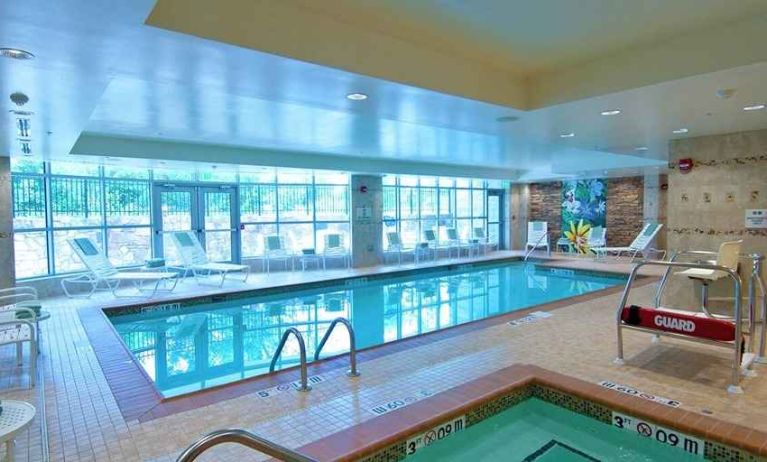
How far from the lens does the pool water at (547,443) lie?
279 cm

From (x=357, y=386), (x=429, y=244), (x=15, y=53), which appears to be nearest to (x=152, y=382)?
(x=357, y=386)

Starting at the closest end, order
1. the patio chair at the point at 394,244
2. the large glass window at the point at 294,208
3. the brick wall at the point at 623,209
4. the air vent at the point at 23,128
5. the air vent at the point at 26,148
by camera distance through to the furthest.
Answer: the air vent at the point at 23,128
the air vent at the point at 26,148
the large glass window at the point at 294,208
the patio chair at the point at 394,244
the brick wall at the point at 623,209

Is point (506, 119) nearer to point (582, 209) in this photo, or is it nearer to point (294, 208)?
point (294, 208)

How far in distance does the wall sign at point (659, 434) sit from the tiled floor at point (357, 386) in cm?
32

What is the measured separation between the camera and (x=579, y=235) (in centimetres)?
1430

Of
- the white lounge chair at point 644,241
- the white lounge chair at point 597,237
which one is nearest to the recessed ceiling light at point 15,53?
the white lounge chair at point 644,241

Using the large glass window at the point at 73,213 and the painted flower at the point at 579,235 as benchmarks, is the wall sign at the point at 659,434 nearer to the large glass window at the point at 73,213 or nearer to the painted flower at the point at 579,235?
A: the large glass window at the point at 73,213

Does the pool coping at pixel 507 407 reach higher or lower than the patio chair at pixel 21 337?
lower

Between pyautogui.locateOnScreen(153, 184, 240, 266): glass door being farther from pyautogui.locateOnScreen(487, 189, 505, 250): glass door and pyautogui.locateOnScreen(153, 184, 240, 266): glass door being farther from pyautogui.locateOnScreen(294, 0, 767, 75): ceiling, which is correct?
pyautogui.locateOnScreen(487, 189, 505, 250): glass door

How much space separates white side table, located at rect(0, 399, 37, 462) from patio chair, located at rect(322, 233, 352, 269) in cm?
867

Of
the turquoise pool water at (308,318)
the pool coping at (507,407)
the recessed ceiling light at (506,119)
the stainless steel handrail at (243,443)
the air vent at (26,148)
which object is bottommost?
the turquoise pool water at (308,318)

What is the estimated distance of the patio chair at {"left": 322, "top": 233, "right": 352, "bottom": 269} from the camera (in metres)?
11.0

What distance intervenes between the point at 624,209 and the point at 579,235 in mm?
1566

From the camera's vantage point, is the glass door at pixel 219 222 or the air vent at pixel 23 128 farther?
the glass door at pixel 219 222
